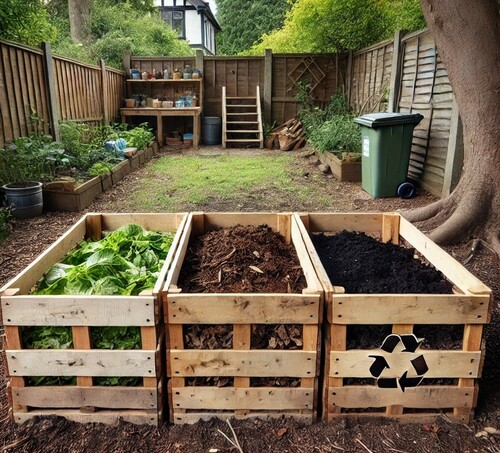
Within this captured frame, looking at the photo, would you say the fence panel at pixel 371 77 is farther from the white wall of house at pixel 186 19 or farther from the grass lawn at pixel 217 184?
the white wall of house at pixel 186 19

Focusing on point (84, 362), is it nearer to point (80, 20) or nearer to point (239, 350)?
point (239, 350)

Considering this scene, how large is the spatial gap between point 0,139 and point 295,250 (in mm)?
4600

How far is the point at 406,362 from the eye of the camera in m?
1.82

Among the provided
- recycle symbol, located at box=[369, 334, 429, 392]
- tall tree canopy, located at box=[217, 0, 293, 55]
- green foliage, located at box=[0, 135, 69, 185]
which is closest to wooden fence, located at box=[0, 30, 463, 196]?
green foliage, located at box=[0, 135, 69, 185]

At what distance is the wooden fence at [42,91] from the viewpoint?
5.76 m

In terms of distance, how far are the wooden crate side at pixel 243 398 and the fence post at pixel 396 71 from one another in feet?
22.4

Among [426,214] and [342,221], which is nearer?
[342,221]

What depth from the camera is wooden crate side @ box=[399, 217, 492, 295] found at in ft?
6.12

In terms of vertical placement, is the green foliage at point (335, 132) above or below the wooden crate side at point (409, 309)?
above

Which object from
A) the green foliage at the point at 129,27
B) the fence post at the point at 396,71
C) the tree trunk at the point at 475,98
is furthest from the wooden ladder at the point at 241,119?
the tree trunk at the point at 475,98

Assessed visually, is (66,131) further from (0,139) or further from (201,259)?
(201,259)

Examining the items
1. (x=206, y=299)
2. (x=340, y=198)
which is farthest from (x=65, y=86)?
(x=206, y=299)

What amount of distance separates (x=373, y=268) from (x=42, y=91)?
253 inches

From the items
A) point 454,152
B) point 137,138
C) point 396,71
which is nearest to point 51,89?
point 137,138
